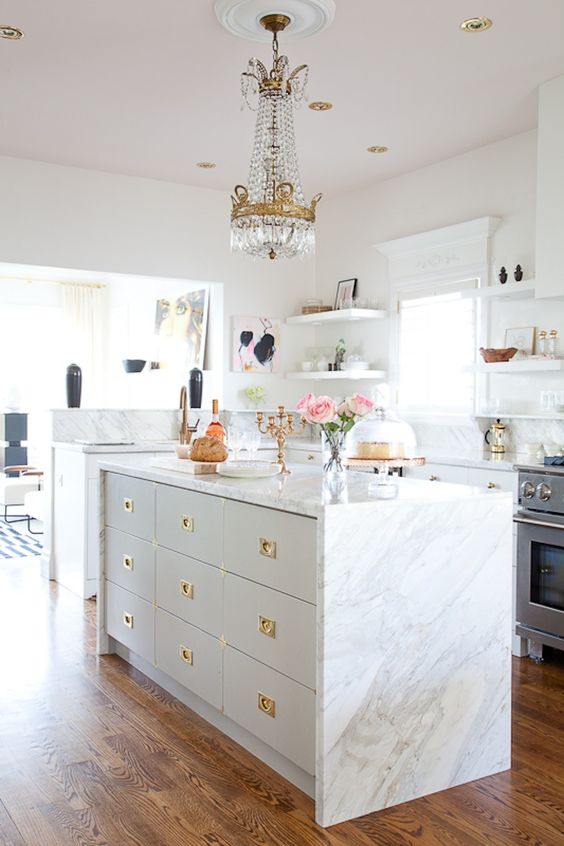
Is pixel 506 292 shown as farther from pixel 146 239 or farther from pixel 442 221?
pixel 146 239

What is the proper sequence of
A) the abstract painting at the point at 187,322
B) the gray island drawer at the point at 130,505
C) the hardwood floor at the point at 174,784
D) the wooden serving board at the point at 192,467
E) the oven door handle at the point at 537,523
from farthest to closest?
the abstract painting at the point at 187,322, the oven door handle at the point at 537,523, the gray island drawer at the point at 130,505, the wooden serving board at the point at 192,467, the hardwood floor at the point at 174,784

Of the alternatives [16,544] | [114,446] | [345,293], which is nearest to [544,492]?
[114,446]

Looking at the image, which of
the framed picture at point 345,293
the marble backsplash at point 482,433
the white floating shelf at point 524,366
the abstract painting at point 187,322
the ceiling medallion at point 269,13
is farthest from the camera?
the abstract painting at point 187,322

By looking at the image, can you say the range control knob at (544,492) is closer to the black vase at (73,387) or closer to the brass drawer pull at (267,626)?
the brass drawer pull at (267,626)

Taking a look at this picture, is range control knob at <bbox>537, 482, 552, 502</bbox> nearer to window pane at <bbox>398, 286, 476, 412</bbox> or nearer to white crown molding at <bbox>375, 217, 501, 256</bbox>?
window pane at <bbox>398, 286, 476, 412</bbox>

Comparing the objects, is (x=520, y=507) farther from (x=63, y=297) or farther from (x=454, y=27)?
(x=63, y=297)

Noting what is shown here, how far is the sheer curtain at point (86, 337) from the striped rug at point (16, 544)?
2.53 metres

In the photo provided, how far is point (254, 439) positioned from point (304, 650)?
3.70ft

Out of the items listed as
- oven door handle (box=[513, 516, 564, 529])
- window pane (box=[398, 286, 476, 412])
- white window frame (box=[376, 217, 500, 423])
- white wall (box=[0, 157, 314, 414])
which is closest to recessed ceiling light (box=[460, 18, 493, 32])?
white window frame (box=[376, 217, 500, 423])

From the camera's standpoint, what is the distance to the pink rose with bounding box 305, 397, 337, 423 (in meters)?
3.06

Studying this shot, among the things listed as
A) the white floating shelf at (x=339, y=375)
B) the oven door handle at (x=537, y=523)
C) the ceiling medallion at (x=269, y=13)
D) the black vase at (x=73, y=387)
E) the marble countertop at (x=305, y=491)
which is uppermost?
the ceiling medallion at (x=269, y=13)

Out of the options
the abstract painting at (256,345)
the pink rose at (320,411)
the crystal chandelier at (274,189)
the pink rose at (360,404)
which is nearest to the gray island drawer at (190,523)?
the pink rose at (320,411)

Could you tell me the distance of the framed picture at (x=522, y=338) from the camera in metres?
4.90

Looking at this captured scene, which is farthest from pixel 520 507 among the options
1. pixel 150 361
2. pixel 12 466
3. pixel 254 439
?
pixel 12 466
